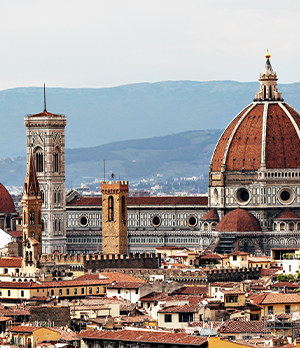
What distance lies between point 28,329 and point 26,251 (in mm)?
48994

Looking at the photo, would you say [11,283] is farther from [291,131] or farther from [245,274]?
[291,131]

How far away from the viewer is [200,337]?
56438 millimetres

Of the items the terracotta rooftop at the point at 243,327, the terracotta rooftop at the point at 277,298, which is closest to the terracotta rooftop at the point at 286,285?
the terracotta rooftop at the point at 277,298

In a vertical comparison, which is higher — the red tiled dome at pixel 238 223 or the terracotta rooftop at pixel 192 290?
the red tiled dome at pixel 238 223

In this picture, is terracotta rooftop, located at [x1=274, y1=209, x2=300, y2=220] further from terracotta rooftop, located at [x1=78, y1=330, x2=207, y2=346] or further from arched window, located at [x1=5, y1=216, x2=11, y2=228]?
terracotta rooftop, located at [x1=78, y1=330, x2=207, y2=346]

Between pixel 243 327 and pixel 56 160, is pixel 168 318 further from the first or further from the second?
pixel 56 160

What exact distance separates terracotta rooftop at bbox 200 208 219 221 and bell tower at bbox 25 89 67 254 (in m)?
14.1

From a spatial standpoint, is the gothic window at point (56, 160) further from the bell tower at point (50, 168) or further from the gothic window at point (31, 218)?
the gothic window at point (31, 218)

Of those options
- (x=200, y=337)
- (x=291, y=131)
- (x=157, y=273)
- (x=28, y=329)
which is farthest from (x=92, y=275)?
(x=291, y=131)

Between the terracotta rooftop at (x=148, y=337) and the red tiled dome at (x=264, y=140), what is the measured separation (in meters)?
95.1

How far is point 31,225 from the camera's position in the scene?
119438 mm

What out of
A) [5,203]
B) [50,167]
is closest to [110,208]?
[50,167]

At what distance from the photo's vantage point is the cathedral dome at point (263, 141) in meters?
155

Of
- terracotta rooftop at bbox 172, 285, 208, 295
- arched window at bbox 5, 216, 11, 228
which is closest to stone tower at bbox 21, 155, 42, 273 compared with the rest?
terracotta rooftop at bbox 172, 285, 208, 295
